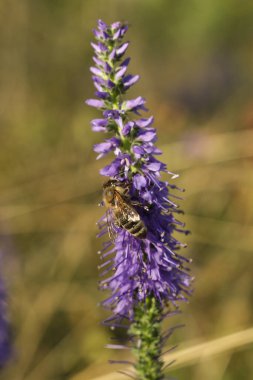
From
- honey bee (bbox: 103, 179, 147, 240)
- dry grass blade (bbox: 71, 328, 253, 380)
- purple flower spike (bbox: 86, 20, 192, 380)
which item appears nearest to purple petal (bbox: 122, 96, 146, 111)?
purple flower spike (bbox: 86, 20, 192, 380)

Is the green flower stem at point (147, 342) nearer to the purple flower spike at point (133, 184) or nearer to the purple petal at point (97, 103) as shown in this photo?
the purple flower spike at point (133, 184)

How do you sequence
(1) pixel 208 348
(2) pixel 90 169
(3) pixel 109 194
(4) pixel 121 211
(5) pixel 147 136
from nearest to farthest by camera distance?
(5) pixel 147 136 < (4) pixel 121 211 < (3) pixel 109 194 < (1) pixel 208 348 < (2) pixel 90 169

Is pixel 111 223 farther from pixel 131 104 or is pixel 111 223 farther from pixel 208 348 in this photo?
pixel 208 348

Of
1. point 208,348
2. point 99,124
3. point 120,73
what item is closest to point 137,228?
point 99,124

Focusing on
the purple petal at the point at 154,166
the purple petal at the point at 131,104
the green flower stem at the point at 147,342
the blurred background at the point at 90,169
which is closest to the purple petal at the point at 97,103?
the purple petal at the point at 131,104

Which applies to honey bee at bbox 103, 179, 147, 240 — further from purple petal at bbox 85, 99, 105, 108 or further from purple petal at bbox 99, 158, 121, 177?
purple petal at bbox 85, 99, 105, 108

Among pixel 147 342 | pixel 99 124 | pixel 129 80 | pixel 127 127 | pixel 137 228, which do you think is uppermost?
pixel 129 80
